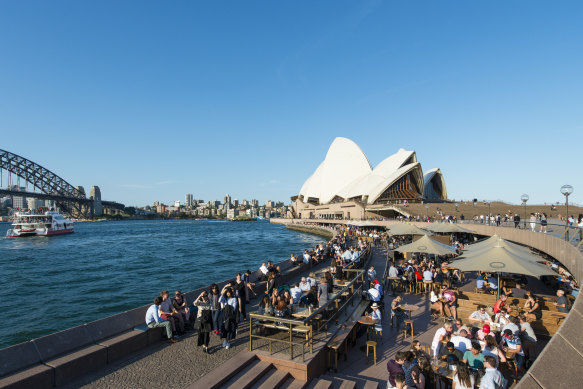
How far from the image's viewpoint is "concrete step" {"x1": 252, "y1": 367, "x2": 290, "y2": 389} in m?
4.62

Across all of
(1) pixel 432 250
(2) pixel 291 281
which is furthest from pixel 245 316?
(1) pixel 432 250

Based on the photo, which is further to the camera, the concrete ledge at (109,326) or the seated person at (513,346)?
the concrete ledge at (109,326)

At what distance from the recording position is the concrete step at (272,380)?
462 centimetres

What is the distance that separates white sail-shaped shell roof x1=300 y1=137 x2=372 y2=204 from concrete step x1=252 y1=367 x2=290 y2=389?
2804 inches

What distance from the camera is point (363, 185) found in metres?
67.1

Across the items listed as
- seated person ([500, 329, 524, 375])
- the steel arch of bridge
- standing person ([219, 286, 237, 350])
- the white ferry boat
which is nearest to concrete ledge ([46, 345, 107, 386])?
standing person ([219, 286, 237, 350])

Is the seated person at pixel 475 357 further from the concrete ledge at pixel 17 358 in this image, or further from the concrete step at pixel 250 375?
the concrete ledge at pixel 17 358

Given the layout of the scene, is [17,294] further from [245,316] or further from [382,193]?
[382,193]

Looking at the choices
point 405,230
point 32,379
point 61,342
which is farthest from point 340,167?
point 32,379

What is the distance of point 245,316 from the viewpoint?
753 cm

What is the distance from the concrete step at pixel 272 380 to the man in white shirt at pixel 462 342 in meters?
2.84

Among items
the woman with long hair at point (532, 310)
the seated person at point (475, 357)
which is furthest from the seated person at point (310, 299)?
the woman with long hair at point (532, 310)

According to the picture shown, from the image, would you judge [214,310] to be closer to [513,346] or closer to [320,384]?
[320,384]

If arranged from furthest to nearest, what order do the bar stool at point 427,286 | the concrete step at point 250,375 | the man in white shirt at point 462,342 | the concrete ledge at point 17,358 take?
the bar stool at point 427,286
the man in white shirt at point 462,342
the concrete step at point 250,375
the concrete ledge at point 17,358
